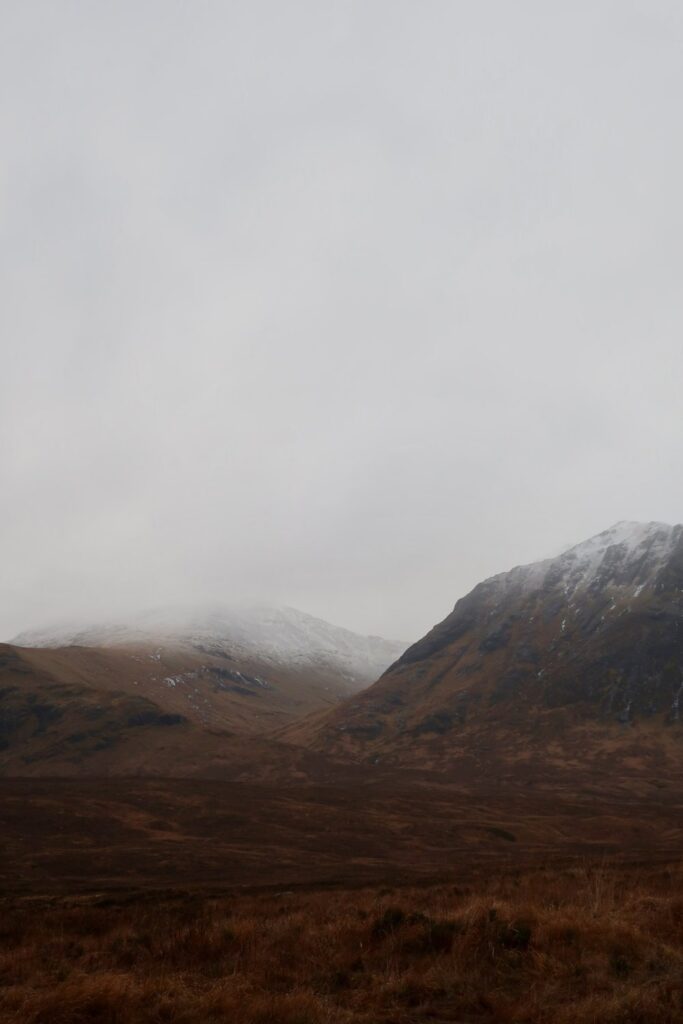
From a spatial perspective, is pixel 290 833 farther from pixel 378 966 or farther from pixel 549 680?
pixel 549 680

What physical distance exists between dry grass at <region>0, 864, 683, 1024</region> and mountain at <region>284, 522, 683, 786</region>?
8676cm

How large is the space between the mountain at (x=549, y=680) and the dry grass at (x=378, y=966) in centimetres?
8676

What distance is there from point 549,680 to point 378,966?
126325 mm

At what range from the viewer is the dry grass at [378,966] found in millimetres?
7977

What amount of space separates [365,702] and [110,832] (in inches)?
3855

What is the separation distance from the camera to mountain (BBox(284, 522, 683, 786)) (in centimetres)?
10725

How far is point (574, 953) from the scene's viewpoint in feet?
32.6

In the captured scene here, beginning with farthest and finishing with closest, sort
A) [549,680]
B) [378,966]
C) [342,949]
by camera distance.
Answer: [549,680]
[342,949]
[378,966]

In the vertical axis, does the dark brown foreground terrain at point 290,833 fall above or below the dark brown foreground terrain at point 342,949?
below

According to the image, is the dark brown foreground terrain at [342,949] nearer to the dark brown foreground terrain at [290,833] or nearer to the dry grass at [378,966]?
the dry grass at [378,966]

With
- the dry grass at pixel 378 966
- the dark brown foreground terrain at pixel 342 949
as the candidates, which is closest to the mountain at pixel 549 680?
the dark brown foreground terrain at pixel 342 949

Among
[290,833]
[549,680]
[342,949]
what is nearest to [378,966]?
[342,949]

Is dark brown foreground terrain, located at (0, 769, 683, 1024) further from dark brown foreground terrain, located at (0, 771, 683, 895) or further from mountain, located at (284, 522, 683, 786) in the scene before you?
mountain, located at (284, 522, 683, 786)

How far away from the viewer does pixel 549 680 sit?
422ft
